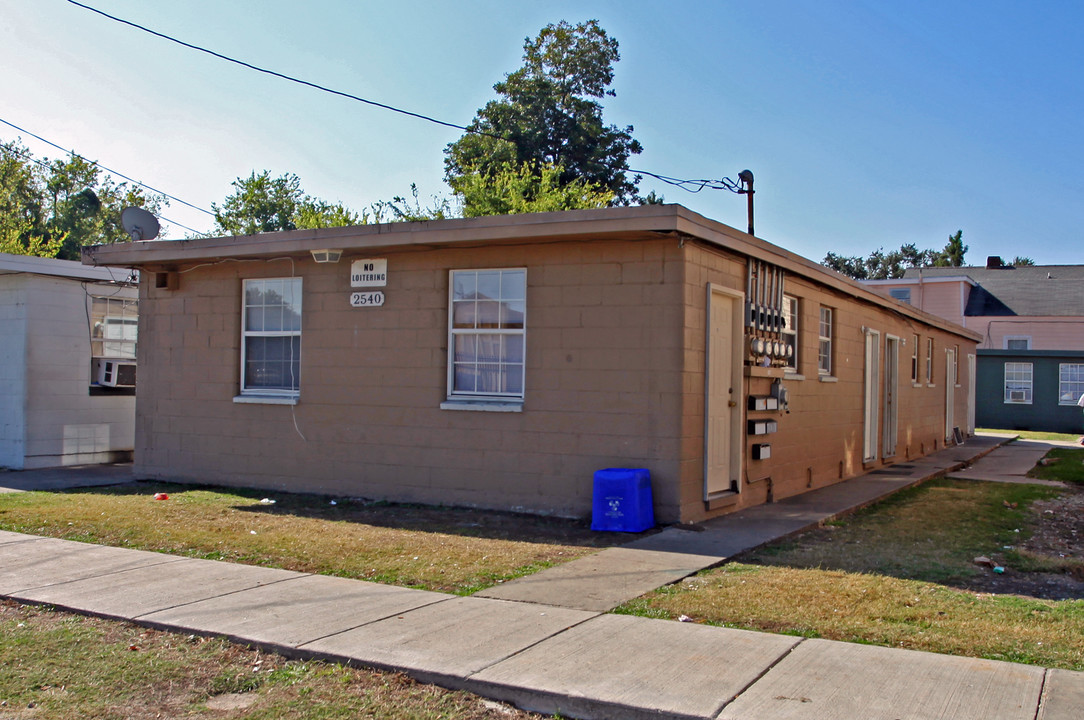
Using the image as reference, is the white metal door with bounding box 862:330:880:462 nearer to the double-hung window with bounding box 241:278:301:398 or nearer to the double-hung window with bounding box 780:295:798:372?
the double-hung window with bounding box 780:295:798:372

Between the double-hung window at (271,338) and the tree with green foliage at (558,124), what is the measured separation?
861 inches

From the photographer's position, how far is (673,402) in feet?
30.8

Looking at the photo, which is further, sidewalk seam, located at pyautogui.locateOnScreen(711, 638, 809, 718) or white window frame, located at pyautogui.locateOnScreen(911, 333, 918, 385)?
white window frame, located at pyautogui.locateOnScreen(911, 333, 918, 385)

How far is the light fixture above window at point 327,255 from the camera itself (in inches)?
443

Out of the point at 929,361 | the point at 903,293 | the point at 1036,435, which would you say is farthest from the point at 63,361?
the point at 903,293

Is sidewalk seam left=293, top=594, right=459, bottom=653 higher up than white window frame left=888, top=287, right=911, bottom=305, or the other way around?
white window frame left=888, top=287, right=911, bottom=305

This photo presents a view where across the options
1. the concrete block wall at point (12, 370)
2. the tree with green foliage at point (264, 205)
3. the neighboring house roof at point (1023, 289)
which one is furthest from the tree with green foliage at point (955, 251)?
the concrete block wall at point (12, 370)

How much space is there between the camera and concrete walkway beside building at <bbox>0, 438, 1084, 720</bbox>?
4441 millimetres

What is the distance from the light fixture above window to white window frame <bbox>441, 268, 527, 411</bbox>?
1526 millimetres

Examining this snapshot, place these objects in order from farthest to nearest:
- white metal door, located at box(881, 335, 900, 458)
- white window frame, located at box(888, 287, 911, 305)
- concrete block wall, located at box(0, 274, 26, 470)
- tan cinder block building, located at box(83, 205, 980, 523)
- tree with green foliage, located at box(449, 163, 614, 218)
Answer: white window frame, located at box(888, 287, 911, 305) < tree with green foliage, located at box(449, 163, 614, 218) < white metal door, located at box(881, 335, 900, 458) < concrete block wall, located at box(0, 274, 26, 470) < tan cinder block building, located at box(83, 205, 980, 523)

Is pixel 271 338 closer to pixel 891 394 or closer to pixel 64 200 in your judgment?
pixel 891 394

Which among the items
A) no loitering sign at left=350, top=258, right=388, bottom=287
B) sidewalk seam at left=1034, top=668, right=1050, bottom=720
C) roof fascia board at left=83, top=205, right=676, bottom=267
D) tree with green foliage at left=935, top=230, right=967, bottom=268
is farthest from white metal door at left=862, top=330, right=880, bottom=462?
tree with green foliage at left=935, top=230, right=967, bottom=268

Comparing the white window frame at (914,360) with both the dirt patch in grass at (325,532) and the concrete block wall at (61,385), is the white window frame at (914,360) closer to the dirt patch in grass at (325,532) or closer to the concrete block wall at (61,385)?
the dirt patch in grass at (325,532)

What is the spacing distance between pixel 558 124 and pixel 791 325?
1018 inches
